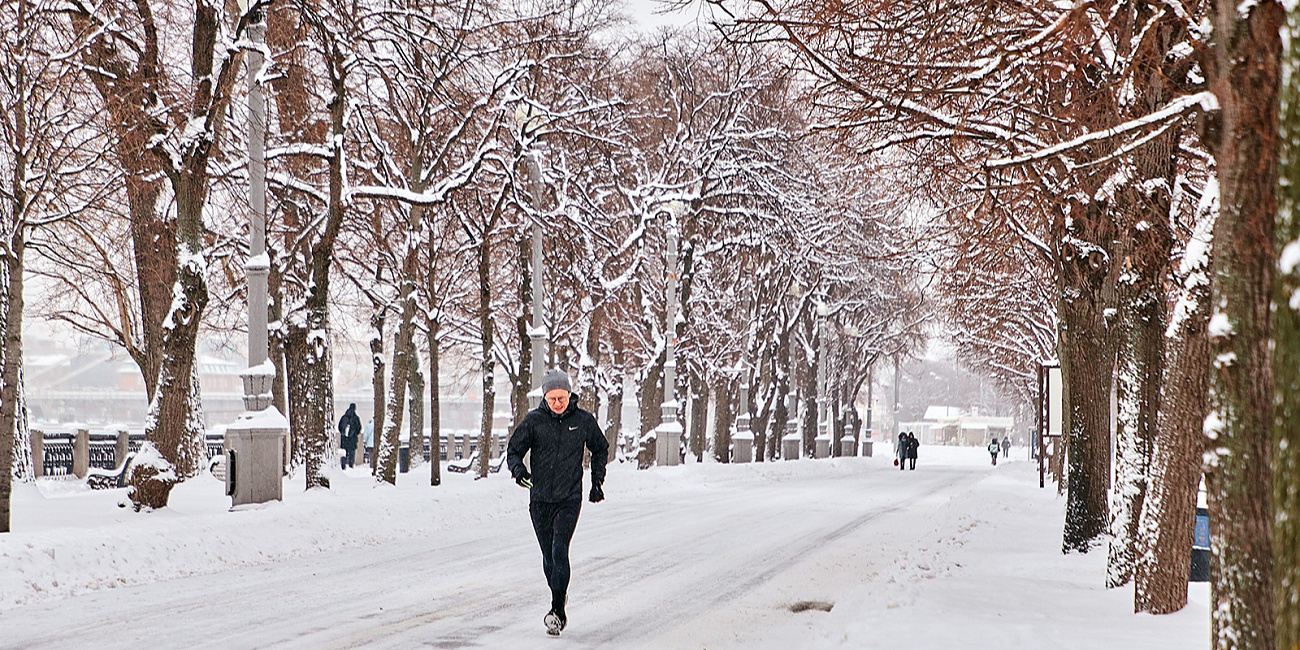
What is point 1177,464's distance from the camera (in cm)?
841

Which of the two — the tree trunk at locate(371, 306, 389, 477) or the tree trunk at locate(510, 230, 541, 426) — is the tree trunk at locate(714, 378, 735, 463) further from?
the tree trunk at locate(510, 230, 541, 426)

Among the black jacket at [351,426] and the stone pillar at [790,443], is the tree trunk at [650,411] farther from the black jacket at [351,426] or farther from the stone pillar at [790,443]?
the stone pillar at [790,443]

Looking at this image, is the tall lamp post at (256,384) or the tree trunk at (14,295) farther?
the tall lamp post at (256,384)

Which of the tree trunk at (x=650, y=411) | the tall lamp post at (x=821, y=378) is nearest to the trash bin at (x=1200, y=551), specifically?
the tree trunk at (x=650, y=411)

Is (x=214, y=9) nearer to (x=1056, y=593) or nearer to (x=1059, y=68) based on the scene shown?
(x=1059, y=68)

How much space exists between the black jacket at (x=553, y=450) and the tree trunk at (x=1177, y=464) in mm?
3929

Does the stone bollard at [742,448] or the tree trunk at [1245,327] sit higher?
the tree trunk at [1245,327]

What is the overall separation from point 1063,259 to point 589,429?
621 cm

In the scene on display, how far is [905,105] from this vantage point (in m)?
9.48

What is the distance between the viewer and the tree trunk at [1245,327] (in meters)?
4.11

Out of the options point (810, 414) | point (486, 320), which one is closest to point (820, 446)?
point (810, 414)

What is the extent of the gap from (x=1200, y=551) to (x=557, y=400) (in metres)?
5.62

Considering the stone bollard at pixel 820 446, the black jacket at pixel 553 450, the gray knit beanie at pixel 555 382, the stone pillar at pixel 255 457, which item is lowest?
the stone bollard at pixel 820 446

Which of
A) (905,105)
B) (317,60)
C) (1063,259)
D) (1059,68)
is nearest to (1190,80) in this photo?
(1059,68)
